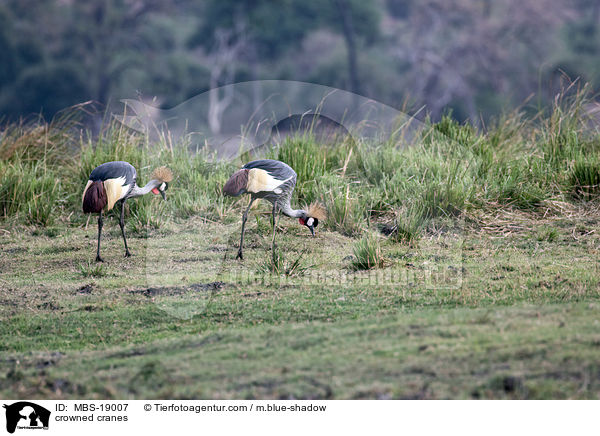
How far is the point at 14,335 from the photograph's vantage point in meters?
3.79

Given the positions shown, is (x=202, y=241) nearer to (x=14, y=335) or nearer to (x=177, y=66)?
(x=14, y=335)

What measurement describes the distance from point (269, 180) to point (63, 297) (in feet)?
4.67

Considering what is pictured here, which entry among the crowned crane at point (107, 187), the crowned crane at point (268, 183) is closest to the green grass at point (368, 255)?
the crowned crane at point (268, 183)

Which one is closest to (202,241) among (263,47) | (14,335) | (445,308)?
(14,335)

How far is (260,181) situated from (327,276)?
71 centimetres

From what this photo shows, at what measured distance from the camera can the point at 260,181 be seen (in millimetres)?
4312

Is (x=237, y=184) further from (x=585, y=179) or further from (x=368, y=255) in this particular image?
(x=585, y=179)

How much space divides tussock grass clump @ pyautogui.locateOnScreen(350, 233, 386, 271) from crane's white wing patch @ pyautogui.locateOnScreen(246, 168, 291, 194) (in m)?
0.68

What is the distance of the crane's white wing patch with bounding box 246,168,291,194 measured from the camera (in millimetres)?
4305

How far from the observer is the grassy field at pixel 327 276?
9.88 feet

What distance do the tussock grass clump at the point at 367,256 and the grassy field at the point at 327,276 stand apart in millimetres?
15

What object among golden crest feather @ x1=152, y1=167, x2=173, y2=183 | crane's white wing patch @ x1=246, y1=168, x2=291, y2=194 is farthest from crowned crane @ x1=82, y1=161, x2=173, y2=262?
crane's white wing patch @ x1=246, y1=168, x2=291, y2=194

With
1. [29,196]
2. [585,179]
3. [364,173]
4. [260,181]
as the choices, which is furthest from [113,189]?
[585,179]

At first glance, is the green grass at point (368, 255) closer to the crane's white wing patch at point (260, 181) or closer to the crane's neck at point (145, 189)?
the crane's white wing patch at point (260, 181)
